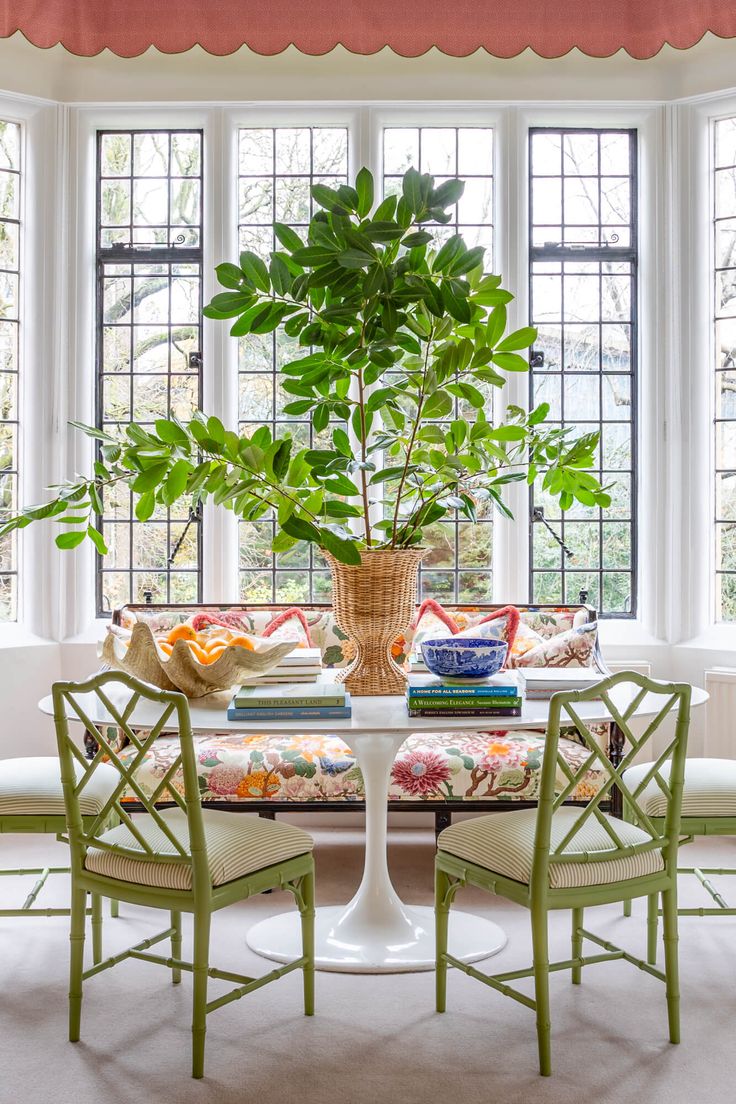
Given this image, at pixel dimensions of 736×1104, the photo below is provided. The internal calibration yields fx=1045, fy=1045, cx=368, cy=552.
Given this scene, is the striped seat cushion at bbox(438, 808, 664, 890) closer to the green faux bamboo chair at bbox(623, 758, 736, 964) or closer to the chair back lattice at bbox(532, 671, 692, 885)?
the chair back lattice at bbox(532, 671, 692, 885)

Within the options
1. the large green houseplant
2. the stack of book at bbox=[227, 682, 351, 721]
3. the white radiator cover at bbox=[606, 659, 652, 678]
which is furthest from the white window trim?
the stack of book at bbox=[227, 682, 351, 721]

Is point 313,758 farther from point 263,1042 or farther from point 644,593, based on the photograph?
point 644,593

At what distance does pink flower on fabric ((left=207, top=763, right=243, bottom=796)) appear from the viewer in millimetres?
3525

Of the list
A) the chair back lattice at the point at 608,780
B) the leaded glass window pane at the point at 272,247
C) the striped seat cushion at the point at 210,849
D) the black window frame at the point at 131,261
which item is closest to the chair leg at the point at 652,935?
the chair back lattice at the point at 608,780

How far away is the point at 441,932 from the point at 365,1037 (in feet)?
0.98

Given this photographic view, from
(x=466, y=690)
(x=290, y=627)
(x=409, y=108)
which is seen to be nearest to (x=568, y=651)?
(x=290, y=627)

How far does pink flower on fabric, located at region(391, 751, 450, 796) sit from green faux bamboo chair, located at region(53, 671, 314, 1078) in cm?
98

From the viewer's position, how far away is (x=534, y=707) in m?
2.64

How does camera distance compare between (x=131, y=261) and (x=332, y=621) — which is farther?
(x=131, y=261)

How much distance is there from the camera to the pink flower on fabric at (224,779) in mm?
3525

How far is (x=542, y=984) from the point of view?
2.26 m

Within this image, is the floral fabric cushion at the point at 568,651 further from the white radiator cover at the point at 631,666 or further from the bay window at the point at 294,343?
the bay window at the point at 294,343

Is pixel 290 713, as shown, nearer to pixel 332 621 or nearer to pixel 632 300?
pixel 332 621

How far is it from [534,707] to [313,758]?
1.15 m
